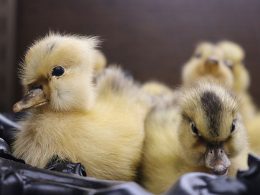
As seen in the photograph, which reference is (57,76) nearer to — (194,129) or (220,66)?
(194,129)

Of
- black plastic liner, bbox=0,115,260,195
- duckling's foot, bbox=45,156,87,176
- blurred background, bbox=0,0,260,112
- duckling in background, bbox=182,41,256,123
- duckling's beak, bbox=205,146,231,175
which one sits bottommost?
black plastic liner, bbox=0,115,260,195

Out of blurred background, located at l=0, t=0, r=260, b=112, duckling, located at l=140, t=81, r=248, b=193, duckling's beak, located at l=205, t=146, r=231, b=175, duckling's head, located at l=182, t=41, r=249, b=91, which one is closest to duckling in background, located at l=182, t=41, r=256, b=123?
duckling's head, located at l=182, t=41, r=249, b=91

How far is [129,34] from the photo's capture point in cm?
169

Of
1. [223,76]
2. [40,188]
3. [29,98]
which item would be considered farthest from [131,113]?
[223,76]

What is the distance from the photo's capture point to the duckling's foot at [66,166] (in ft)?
2.23

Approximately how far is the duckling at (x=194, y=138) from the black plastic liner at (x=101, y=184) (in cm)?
14

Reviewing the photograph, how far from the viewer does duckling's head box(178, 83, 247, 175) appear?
729mm

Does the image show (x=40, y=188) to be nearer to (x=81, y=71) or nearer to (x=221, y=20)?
(x=81, y=71)

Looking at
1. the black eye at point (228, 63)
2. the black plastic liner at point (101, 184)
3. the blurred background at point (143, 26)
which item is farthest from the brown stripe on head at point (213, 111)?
the blurred background at point (143, 26)

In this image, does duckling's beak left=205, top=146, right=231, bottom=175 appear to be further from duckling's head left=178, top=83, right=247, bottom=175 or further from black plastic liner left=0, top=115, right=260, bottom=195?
black plastic liner left=0, top=115, right=260, bottom=195

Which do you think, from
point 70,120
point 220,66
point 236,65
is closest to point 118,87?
point 70,120

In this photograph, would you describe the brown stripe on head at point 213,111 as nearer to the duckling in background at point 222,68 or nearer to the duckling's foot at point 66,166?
the duckling's foot at point 66,166

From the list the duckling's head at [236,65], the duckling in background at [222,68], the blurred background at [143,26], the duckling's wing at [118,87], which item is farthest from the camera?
the blurred background at [143,26]

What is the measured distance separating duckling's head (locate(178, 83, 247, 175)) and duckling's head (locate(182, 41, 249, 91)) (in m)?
0.46
